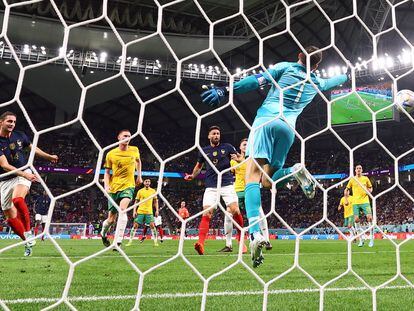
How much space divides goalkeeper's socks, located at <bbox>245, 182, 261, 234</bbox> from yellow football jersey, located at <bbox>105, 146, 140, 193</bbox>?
305 cm

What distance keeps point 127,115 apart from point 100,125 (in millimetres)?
2453

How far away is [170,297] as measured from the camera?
2410 millimetres

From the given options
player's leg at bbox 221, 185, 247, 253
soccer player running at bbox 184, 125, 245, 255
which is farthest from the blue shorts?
player's leg at bbox 221, 185, 247, 253

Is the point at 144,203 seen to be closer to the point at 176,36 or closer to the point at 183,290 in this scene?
the point at 183,290

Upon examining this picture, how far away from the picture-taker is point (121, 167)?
5715mm

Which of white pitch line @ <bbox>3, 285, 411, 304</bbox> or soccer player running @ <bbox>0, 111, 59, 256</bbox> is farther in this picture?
soccer player running @ <bbox>0, 111, 59, 256</bbox>

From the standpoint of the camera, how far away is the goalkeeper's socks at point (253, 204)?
283cm

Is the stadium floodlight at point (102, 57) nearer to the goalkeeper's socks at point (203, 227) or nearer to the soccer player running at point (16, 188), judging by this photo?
the soccer player running at point (16, 188)

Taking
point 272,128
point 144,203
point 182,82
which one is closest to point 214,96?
point 272,128

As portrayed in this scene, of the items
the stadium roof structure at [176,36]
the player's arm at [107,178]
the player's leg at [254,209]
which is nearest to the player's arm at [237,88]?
the player's leg at [254,209]

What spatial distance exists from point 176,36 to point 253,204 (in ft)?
59.6

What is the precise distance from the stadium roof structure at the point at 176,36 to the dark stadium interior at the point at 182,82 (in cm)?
6

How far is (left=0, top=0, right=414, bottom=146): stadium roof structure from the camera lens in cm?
1806

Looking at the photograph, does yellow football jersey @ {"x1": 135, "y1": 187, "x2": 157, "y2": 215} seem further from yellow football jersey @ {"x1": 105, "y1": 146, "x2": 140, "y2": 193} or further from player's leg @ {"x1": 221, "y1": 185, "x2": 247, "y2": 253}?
player's leg @ {"x1": 221, "y1": 185, "x2": 247, "y2": 253}
